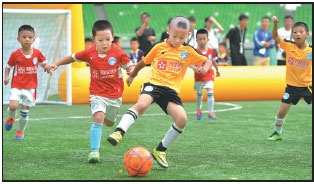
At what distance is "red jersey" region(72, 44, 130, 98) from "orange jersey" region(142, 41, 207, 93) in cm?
53

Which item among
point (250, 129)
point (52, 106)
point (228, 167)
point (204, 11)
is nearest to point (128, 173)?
point (228, 167)

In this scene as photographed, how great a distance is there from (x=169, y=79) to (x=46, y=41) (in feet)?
27.4

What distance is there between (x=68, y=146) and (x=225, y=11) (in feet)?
76.4

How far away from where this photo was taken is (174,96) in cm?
618

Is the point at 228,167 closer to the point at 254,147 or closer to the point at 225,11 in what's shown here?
the point at 254,147

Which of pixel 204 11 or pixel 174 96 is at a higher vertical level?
pixel 204 11

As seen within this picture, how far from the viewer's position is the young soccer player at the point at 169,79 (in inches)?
237

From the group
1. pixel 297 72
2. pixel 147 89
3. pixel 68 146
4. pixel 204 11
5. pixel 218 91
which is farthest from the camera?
pixel 204 11

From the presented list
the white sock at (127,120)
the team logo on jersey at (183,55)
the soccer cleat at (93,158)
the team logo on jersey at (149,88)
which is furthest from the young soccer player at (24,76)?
the white sock at (127,120)

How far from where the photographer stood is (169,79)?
20.4ft

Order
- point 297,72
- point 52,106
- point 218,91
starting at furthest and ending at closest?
point 218,91
point 52,106
point 297,72

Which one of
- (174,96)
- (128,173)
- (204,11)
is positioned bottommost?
(128,173)

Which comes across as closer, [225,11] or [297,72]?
[297,72]

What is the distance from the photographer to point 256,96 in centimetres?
1505
